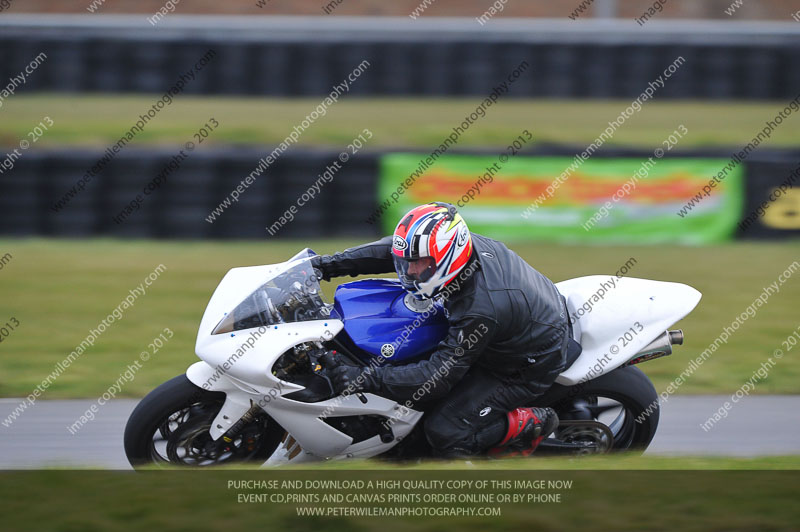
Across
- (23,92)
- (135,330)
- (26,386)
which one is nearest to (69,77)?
(23,92)

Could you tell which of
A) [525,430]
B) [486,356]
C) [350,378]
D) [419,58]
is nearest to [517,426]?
[525,430]

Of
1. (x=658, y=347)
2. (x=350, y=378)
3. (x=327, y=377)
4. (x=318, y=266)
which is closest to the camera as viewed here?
(x=350, y=378)

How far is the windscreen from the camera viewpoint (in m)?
4.42

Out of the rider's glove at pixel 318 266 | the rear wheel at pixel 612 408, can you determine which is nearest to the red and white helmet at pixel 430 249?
the rider's glove at pixel 318 266

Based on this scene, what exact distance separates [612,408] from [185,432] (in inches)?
92.6

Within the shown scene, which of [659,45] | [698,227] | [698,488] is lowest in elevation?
[698,227]

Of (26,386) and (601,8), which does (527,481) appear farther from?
(601,8)

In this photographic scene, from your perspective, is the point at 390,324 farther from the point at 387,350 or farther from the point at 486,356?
the point at 486,356

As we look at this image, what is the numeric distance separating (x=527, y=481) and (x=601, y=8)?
48.7ft

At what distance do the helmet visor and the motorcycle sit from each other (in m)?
0.32

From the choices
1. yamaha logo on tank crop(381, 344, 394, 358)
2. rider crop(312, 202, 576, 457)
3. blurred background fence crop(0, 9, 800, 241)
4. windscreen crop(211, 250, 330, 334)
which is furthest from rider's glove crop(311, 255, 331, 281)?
blurred background fence crop(0, 9, 800, 241)

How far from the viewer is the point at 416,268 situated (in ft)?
14.2

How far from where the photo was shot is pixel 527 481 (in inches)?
153

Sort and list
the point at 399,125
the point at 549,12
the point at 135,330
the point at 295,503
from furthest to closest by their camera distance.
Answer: the point at 549,12 → the point at 399,125 → the point at 135,330 → the point at 295,503
